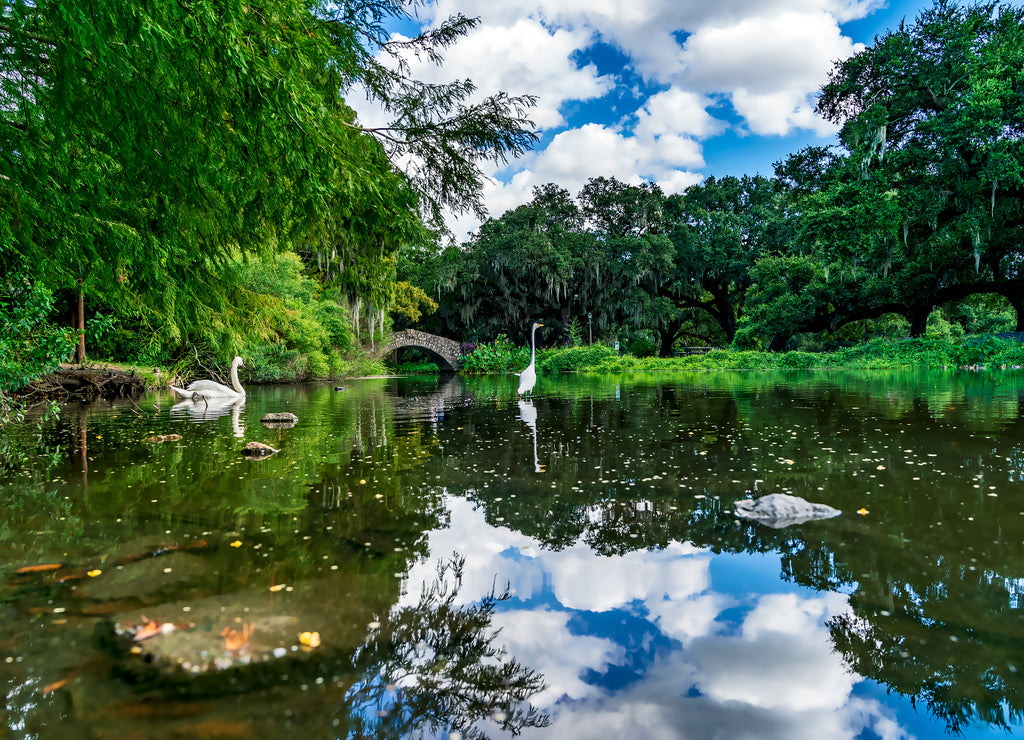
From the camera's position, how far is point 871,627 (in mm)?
2609

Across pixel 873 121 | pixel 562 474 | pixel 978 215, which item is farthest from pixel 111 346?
pixel 978 215

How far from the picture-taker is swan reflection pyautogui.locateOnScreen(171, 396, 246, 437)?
1020cm

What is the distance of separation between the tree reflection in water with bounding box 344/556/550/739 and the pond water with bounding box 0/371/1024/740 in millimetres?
12

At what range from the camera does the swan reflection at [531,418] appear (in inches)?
245

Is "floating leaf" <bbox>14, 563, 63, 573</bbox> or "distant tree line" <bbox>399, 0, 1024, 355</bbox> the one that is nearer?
"floating leaf" <bbox>14, 563, 63, 573</bbox>

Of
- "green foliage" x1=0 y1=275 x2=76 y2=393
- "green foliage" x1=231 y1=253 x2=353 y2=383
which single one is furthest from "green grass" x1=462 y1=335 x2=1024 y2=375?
"green foliage" x1=0 y1=275 x2=76 y2=393

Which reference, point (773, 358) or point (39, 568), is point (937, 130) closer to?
point (773, 358)

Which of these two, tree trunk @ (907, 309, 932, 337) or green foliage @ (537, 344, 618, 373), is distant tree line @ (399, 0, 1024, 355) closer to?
tree trunk @ (907, 309, 932, 337)

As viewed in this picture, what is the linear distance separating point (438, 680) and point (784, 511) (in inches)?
119

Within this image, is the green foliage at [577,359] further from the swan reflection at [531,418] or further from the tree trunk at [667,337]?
the swan reflection at [531,418]

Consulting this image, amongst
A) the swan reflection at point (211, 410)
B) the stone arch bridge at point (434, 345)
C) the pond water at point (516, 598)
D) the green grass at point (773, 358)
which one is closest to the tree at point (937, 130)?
the green grass at point (773, 358)

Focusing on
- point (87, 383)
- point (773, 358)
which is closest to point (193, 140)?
point (87, 383)

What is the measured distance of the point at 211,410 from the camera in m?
12.5

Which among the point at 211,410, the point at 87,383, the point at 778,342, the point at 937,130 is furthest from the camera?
the point at 778,342
